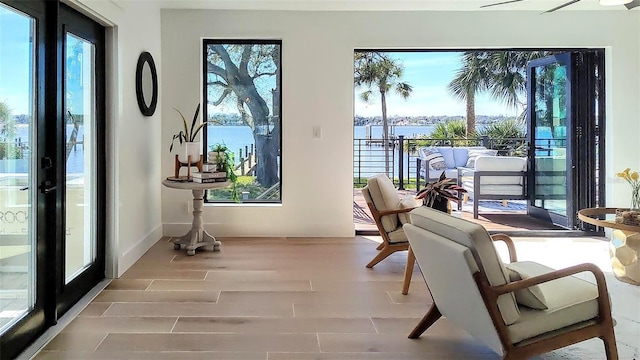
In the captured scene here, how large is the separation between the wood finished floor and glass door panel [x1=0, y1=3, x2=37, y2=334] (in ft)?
1.24

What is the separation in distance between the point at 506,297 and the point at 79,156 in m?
3.03

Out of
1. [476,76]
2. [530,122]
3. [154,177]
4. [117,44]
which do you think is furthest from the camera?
[476,76]

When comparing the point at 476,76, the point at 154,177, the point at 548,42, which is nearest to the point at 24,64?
the point at 154,177

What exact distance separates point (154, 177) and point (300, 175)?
5.34 ft

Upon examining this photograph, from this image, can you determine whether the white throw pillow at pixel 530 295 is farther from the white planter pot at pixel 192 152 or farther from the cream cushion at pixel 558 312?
the white planter pot at pixel 192 152

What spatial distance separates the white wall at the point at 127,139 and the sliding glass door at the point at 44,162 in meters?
0.18

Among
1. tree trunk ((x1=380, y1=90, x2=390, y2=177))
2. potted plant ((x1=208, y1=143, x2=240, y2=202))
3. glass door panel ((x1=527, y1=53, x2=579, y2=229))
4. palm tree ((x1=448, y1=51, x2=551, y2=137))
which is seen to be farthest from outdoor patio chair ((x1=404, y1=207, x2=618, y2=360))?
palm tree ((x1=448, y1=51, x2=551, y2=137))

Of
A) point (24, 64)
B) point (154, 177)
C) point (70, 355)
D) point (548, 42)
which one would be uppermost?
point (548, 42)

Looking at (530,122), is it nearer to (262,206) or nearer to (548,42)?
(548,42)

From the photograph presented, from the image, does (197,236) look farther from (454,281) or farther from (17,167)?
(454,281)

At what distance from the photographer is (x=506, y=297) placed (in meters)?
2.17

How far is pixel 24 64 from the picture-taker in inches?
106

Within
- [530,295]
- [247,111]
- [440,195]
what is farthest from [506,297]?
[247,111]

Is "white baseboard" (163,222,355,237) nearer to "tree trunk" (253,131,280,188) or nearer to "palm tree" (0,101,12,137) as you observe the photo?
"tree trunk" (253,131,280,188)
